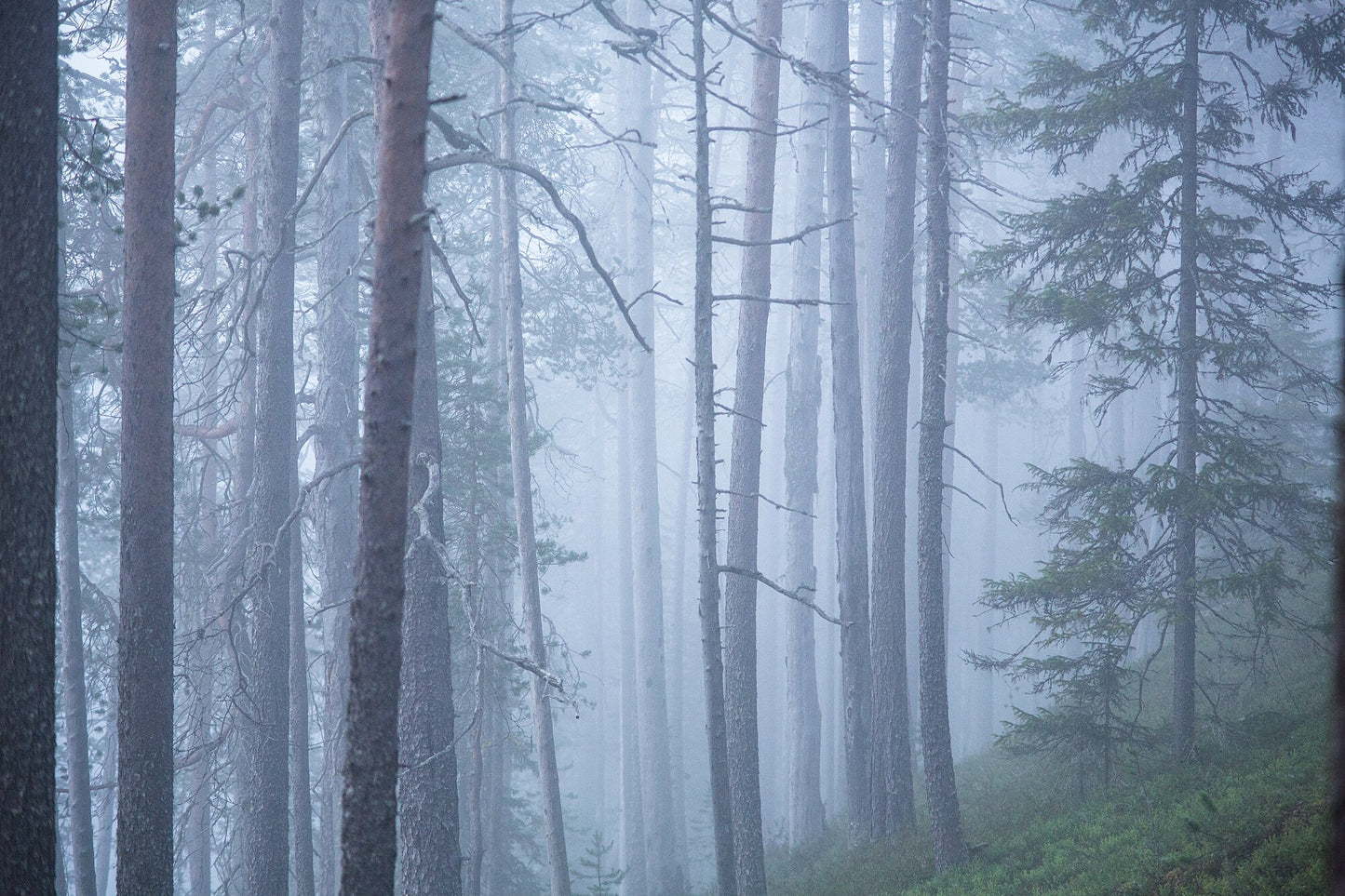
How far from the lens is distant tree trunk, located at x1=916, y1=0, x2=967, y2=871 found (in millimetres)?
10258

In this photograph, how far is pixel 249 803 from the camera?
10.5 metres

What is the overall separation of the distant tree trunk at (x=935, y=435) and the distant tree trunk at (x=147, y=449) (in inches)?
312

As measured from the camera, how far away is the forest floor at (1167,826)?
7098mm

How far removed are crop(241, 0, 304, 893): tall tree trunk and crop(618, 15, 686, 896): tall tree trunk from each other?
25.8ft

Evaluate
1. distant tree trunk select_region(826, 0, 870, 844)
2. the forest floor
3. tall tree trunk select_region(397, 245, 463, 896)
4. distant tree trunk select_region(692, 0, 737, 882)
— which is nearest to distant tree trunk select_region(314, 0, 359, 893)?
tall tree trunk select_region(397, 245, 463, 896)

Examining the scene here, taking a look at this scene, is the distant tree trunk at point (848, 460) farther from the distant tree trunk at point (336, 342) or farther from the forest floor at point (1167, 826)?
the distant tree trunk at point (336, 342)

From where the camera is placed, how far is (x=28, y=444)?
17.1ft

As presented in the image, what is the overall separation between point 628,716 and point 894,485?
14.1 metres

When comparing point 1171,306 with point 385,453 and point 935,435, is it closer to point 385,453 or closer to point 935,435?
point 935,435

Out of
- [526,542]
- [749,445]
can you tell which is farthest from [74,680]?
[749,445]

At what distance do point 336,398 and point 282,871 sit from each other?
254 inches

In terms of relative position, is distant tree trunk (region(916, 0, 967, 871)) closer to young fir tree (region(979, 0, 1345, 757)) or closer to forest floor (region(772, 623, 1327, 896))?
forest floor (region(772, 623, 1327, 896))

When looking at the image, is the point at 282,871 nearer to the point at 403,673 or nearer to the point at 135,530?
the point at 403,673

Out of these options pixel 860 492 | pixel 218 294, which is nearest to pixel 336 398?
pixel 218 294
